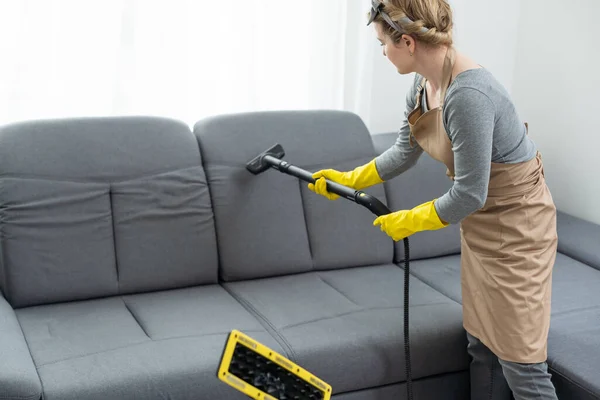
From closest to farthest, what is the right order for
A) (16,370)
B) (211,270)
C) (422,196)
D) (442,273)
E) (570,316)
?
(16,370) < (570,316) < (211,270) < (442,273) < (422,196)

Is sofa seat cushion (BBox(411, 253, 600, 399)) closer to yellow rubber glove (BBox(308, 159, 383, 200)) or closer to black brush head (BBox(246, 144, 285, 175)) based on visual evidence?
yellow rubber glove (BBox(308, 159, 383, 200))

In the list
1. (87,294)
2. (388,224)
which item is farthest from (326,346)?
(87,294)

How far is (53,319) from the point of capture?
93.0 inches

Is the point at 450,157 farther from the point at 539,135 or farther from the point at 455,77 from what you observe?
the point at 539,135

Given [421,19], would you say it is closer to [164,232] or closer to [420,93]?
[420,93]

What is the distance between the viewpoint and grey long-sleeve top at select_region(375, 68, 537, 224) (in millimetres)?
1940

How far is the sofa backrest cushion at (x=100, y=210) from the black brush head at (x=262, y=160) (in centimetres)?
16

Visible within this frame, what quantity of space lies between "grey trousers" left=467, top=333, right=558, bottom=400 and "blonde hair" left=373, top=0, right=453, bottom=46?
90cm

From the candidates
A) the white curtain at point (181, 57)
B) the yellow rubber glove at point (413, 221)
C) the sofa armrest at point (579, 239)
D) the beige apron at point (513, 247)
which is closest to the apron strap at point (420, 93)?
the beige apron at point (513, 247)

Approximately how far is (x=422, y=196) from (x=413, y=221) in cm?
88

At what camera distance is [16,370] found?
1.93 meters

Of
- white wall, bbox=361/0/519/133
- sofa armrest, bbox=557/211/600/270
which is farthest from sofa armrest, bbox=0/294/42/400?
sofa armrest, bbox=557/211/600/270

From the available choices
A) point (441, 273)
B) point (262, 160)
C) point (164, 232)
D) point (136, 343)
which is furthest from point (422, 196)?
point (136, 343)

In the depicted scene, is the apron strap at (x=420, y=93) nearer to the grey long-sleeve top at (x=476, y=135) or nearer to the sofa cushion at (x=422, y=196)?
the grey long-sleeve top at (x=476, y=135)
